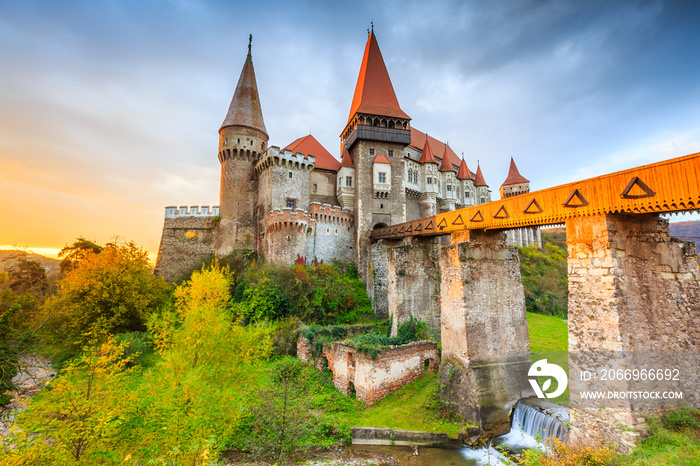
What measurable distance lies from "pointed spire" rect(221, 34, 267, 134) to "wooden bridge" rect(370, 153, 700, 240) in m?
23.4

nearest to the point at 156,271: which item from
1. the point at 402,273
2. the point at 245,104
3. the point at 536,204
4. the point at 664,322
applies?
the point at 245,104

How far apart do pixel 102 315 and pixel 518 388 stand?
20.2 m

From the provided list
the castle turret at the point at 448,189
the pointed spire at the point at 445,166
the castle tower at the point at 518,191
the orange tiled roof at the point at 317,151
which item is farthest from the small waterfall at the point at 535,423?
the castle tower at the point at 518,191

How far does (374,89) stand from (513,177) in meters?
24.2

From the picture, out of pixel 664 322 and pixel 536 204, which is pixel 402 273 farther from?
pixel 664 322

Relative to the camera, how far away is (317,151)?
29.3m

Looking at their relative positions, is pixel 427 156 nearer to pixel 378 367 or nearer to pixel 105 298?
pixel 378 367

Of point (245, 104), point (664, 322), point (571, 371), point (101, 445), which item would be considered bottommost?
point (101, 445)

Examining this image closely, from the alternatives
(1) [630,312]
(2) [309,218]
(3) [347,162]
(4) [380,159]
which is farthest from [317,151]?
(1) [630,312]

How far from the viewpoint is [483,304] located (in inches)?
431

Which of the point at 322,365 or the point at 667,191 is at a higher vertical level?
the point at 667,191

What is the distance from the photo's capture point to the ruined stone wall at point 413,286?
53.7 ft

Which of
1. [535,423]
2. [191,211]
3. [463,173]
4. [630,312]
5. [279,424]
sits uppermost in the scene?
[463,173]

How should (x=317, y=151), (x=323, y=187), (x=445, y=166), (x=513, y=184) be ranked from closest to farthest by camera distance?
(x=323, y=187) < (x=317, y=151) < (x=445, y=166) < (x=513, y=184)
